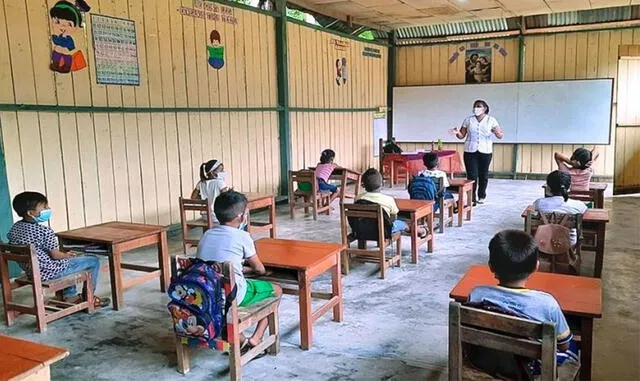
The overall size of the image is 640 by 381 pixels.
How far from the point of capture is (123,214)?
605cm

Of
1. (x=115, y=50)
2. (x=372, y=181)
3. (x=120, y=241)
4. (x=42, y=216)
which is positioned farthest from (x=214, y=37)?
(x=42, y=216)

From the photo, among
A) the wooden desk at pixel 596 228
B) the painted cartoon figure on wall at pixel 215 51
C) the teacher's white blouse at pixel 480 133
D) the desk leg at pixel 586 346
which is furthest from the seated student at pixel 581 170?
the painted cartoon figure on wall at pixel 215 51

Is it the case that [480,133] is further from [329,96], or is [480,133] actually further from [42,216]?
[42,216]

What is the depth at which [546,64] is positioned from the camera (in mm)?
10641

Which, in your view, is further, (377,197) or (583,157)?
(583,157)

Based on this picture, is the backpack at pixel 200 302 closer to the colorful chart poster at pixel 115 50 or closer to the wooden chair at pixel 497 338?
the wooden chair at pixel 497 338

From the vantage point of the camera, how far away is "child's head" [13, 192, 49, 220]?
3.55m

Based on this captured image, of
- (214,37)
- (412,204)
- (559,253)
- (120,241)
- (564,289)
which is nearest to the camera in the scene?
(564,289)

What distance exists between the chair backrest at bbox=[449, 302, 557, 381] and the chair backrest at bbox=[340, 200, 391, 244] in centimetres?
250

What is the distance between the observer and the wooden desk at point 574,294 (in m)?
2.24

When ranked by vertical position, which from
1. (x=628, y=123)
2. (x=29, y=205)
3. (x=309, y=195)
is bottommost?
(x=309, y=195)

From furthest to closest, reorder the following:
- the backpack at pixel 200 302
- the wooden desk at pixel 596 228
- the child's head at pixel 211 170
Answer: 1. the child's head at pixel 211 170
2. the wooden desk at pixel 596 228
3. the backpack at pixel 200 302

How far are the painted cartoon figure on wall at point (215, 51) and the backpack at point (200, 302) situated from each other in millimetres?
4945

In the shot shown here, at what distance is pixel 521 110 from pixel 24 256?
960 centimetres
